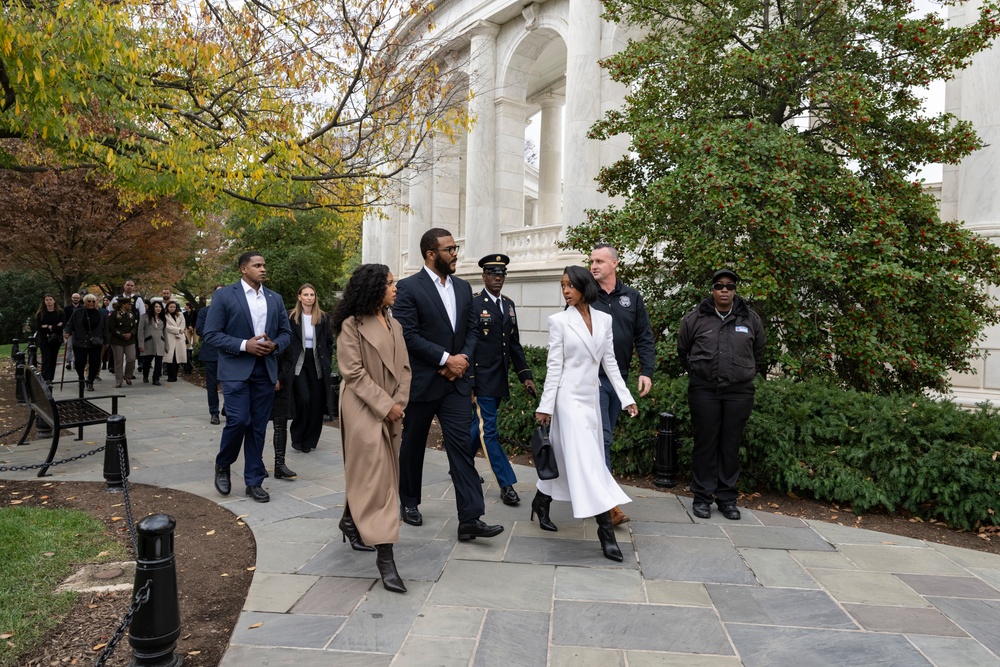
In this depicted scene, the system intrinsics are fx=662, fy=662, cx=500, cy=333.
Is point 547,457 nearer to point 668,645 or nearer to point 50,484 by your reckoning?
point 668,645

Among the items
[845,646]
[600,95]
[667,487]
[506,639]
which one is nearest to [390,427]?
[506,639]

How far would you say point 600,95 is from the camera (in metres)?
13.6

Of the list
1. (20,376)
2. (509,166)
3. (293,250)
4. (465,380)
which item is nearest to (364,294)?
(465,380)

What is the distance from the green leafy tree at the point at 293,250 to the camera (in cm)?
2517

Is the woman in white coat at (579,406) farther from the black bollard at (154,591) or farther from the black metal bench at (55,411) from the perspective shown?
the black metal bench at (55,411)

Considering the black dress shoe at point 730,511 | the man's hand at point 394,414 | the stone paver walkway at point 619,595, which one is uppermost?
the man's hand at point 394,414

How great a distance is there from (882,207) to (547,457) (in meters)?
4.50

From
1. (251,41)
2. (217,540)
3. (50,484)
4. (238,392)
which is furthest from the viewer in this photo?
(251,41)

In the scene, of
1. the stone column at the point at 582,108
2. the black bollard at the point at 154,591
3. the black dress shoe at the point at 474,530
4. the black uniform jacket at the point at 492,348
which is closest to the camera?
the black bollard at the point at 154,591

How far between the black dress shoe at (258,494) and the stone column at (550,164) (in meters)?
14.4

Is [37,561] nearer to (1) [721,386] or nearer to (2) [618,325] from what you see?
(2) [618,325]

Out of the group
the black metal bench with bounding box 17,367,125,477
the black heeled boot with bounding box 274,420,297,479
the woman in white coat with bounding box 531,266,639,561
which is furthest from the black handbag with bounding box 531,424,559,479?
the black metal bench with bounding box 17,367,125,477

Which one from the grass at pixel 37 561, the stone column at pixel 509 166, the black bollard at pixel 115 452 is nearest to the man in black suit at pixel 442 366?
the grass at pixel 37 561

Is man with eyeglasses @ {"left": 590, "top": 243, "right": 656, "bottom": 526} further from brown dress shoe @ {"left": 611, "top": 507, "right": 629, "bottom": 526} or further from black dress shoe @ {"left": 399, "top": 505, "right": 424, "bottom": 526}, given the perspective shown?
black dress shoe @ {"left": 399, "top": 505, "right": 424, "bottom": 526}
